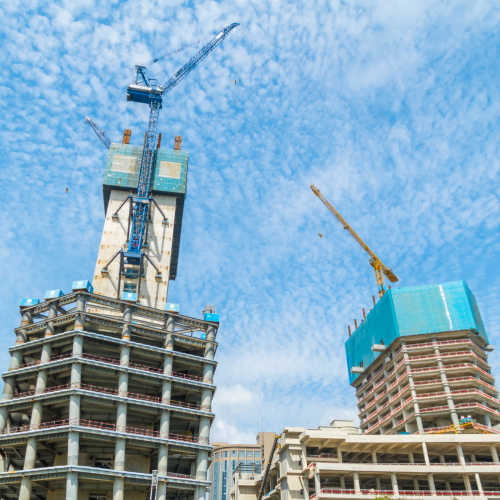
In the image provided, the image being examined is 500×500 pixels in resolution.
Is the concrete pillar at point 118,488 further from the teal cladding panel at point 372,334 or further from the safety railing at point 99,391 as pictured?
the teal cladding panel at point 372,334

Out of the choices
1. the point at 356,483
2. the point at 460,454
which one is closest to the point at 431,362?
the point at 460,454

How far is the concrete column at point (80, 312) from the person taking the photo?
76.9m

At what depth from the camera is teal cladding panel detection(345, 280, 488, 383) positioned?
10575 centimetres

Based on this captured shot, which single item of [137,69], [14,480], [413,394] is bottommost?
[14,480]

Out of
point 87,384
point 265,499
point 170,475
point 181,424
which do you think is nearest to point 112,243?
point 87,384

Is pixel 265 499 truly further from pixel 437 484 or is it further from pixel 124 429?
pixel 124 429

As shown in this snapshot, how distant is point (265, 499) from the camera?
97438 millimetres

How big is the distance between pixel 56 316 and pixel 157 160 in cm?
4844

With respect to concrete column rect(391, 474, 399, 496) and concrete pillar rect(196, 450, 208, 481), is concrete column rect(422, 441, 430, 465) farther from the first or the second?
concrete pillar rect(196, 450, 208, 481)

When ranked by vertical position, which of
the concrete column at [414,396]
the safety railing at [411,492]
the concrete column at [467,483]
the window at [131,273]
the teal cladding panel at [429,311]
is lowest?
the safety railing at [411,492]

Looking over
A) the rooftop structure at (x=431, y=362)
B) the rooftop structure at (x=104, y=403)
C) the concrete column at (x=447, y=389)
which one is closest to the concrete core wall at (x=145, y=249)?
the rooftop structure at (x=104, y=403)

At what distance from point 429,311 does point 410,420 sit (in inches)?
930

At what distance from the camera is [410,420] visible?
10006cm

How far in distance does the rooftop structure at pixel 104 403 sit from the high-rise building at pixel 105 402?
158mm
